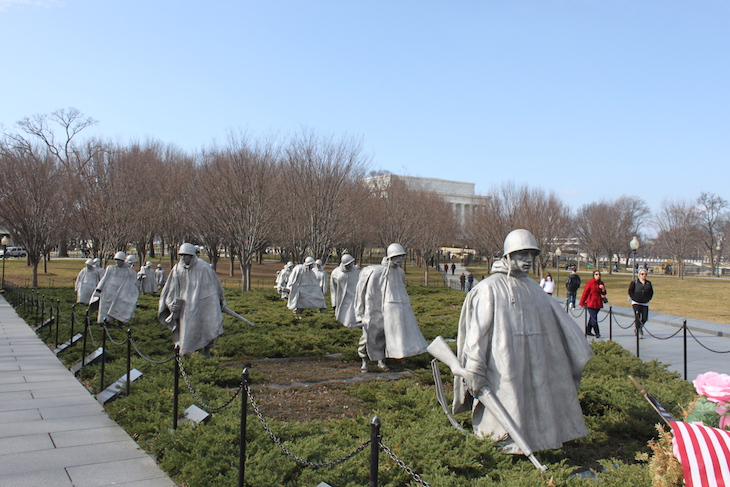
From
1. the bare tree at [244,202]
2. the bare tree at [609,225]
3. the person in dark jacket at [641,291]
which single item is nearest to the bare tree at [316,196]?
the bare tree at [244,202]

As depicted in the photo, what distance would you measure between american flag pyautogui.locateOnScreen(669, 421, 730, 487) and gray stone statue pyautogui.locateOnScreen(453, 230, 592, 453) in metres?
1.95

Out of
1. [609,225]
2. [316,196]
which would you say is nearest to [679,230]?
[609,225]

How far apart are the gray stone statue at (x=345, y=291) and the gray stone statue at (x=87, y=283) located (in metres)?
8.94

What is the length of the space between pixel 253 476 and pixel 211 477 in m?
0.42

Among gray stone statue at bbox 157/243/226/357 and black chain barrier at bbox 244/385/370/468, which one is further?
gray stone statue at bbox 157/243/226/357

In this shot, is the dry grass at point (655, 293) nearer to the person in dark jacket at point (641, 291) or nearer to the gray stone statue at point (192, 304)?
the person in dark jacket at point (641, 291)

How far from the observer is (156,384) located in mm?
7312

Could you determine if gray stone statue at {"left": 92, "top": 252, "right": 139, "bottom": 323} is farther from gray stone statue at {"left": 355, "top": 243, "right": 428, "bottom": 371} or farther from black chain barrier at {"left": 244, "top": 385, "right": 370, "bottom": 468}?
black chain barrier at {"left": 244, "top": 385, "right": 370, "bottom": 468}

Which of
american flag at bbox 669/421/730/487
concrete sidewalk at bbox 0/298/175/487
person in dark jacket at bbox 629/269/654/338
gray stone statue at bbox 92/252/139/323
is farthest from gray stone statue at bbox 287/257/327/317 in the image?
american flag at bbox 669/421/730/487

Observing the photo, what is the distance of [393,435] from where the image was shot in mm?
5227

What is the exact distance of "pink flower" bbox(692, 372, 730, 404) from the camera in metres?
2.79

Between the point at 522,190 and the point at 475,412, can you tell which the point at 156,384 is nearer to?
the point at 475,412

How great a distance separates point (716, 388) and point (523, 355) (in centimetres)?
189

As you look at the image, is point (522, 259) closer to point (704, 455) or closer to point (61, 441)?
point (704, 455)
